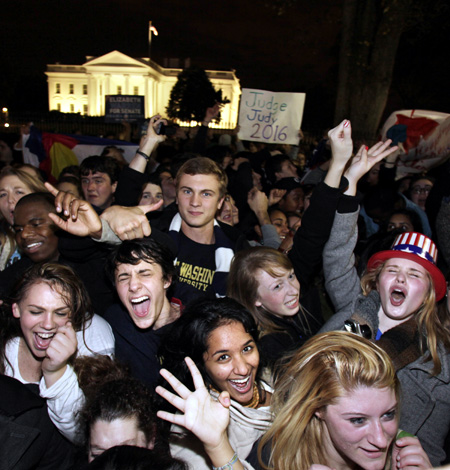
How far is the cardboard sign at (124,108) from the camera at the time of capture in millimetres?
9930

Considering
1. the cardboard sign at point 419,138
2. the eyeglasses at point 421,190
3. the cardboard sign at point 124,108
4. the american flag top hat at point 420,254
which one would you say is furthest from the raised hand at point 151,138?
the cardboard sign at point 124,108

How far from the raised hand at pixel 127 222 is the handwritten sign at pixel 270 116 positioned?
179 inches

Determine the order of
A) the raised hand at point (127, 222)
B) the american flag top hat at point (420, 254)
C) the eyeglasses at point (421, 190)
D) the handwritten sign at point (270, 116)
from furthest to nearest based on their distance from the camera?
the handwritten sign at point (270, 116) < the eyeglasses at point (421, 190) < the raised hand at point (127, 222) < the american flag top hat at point (420, 254)

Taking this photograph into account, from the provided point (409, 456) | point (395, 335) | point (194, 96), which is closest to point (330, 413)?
point (409, 456)

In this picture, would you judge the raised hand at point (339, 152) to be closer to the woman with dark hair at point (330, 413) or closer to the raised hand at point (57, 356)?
the woman with dark hair at point (330, 413)

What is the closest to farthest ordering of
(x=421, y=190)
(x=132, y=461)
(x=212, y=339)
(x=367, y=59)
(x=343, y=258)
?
1. (x=132, y=461)
2. (x=212, y=339)
3. (x=343, y=258)
4. (x=421, y=190)
5. (x=367, y=59)

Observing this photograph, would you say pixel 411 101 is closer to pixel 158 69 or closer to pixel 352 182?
pixel 352 182

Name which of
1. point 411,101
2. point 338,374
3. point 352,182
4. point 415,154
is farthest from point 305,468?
point 411,101

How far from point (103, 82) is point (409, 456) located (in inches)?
3928

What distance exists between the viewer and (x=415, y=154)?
7.03m

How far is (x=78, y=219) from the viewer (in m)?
2.59

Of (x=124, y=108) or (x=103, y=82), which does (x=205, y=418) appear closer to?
(x=124, y=108)

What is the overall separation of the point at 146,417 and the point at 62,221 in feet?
3.99

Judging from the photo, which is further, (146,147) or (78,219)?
(146,147)
